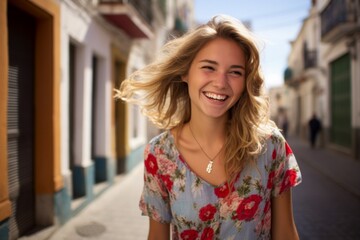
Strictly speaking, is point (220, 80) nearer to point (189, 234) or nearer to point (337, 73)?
point (189, 234)

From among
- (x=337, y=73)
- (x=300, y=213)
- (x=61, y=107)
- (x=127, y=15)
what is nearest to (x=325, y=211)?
(x=300, y=213)

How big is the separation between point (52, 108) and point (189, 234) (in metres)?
3.64

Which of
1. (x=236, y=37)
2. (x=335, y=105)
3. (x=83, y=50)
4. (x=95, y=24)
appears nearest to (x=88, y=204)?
(x=83, y=50)

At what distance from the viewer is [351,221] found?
571 centimetres

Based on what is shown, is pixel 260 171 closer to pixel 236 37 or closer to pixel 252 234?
pixel 252 234

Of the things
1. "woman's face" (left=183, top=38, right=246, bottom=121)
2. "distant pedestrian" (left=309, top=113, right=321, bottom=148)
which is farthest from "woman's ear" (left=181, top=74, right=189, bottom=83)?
"distant pedestrian" (left=309, top=113, right=321, bottom=148)

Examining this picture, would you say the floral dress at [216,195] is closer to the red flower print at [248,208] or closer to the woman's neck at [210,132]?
the red flower print at [248,208]

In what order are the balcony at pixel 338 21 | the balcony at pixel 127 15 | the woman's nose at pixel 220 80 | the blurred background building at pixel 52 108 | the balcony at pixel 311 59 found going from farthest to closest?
the balcony at pixel 311 59 → the balcony at pixel 338 21 → the balcony at pixel 127 15 → the blurred background building at pixel 52 108 → the woman's nose at pixel 220 80

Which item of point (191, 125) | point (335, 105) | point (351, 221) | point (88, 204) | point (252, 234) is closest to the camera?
point (252, 234)

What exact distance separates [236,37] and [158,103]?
2.52 feet

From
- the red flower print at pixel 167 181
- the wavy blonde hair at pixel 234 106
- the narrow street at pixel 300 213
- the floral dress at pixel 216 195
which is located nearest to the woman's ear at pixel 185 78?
the wavy blonde hair at pixel 234 106

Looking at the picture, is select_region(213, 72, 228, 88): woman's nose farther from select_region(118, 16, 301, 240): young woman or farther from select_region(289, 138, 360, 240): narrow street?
select_region(289, 138, 360, 240): narrow street

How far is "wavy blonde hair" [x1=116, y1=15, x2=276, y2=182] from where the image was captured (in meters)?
2.09

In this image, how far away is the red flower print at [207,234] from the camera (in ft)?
6.42
